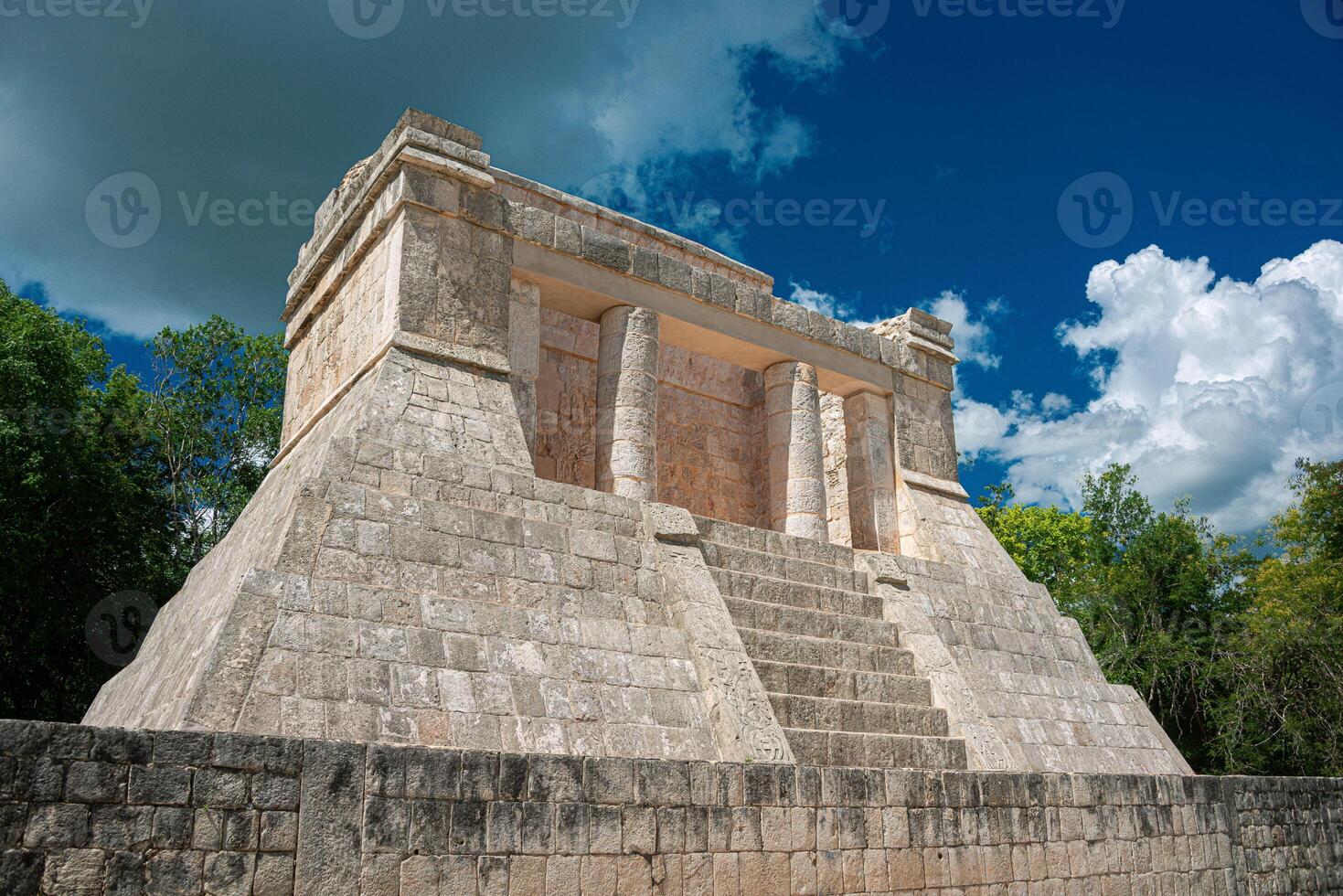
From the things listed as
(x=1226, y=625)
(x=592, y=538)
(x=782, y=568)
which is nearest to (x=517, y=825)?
(x=592, y=538)

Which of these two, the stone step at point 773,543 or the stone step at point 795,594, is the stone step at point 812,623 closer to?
the stone step at point 795,594

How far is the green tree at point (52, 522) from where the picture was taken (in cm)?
1526

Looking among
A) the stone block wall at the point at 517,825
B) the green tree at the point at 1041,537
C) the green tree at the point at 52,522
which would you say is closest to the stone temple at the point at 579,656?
the stone block wall at the point at 517,825

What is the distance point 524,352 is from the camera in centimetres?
1031

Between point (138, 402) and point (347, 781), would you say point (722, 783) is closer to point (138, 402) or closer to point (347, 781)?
point (347, 781)

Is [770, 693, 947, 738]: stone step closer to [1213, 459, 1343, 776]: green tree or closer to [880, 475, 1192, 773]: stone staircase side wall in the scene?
[880, 475, 1192, 773]: stone staircase side wall

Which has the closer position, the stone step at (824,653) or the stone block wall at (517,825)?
the stone block wall at (517,825)

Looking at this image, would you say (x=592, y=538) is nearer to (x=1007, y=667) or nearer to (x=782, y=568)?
(x=782, y=568)

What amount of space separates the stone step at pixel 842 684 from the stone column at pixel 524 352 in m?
3.26

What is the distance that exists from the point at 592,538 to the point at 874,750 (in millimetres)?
2759

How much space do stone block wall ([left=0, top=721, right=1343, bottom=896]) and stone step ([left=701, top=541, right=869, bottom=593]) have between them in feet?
9.78

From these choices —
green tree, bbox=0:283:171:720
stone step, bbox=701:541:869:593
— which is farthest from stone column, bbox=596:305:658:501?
green tree, bbox=0:283:171:720

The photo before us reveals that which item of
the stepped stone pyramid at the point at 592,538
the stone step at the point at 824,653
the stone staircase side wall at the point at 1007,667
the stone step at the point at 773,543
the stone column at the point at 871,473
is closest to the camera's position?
the stepped stone pyramid at the point at 592,538

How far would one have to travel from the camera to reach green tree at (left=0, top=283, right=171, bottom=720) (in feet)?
50.1
